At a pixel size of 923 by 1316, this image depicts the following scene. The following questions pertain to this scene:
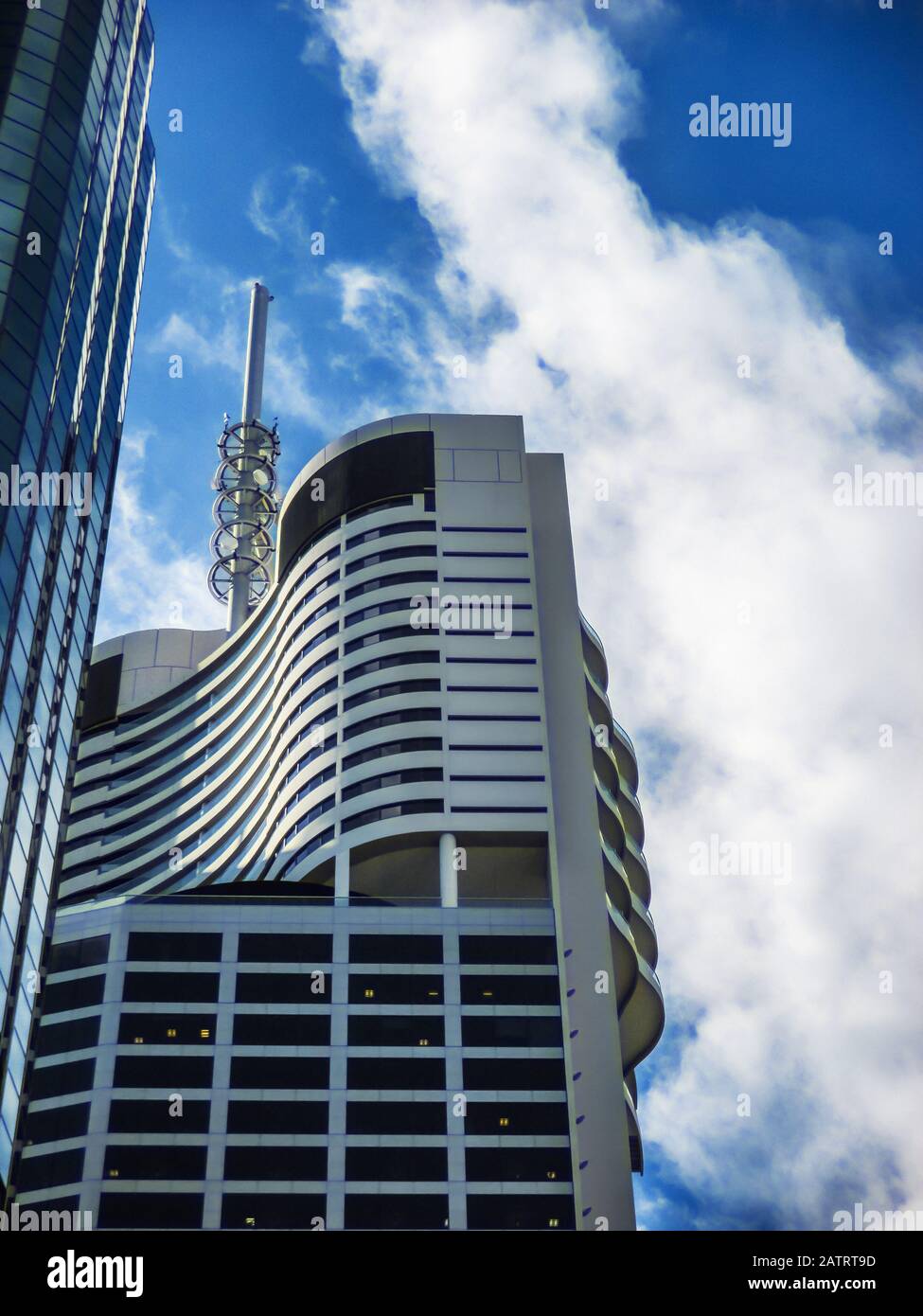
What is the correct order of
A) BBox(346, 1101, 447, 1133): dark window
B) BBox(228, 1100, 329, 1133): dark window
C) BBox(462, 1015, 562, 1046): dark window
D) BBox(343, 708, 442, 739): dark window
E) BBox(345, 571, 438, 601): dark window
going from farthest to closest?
1. BBox(345, 571, 438, 601): dark window
2. BBox(343, 708, 442, 739): dark window
3. BBox(462, 1015, 562, 1046): dark window
4. BBox(346, 1101, 447, 1133): dark window
5. BBox(228, 1100, 329, 1133): dark window

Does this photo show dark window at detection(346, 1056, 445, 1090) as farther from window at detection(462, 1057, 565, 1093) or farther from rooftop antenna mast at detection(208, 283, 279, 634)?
rooftop antenna mast at detection(208, 283, 279, 634)

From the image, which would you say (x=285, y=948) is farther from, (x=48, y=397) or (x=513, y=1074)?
(x=48, y=397)

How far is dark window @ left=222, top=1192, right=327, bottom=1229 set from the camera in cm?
7838

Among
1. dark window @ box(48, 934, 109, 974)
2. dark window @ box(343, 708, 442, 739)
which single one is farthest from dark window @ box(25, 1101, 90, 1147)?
dark window @ box(343, 708, 442, 739)

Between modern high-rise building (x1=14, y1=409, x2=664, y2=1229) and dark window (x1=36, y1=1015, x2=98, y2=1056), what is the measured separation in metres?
0.17

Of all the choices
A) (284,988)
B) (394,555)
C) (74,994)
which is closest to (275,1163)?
(284,988)

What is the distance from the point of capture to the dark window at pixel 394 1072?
83.9 m

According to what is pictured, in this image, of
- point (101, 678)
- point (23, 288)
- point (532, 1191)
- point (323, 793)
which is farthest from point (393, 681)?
point (101, 678)

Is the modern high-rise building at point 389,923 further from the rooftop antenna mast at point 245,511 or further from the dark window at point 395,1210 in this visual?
the rooftop antenna mast at point 245,511

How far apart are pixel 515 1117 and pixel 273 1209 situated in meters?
14.3

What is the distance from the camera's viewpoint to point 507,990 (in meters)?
87.9
